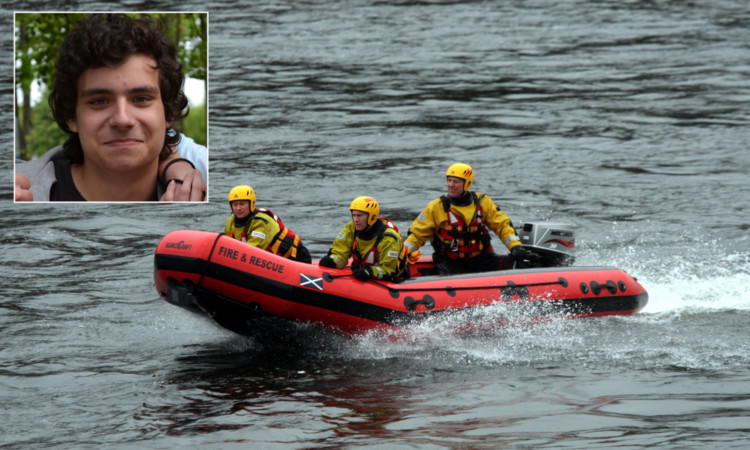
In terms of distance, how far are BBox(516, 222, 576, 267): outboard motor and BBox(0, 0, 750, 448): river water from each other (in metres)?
0.78

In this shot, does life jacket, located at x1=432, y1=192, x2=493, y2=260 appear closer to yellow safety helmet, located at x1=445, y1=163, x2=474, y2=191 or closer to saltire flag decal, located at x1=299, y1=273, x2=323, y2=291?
yellow safety helmet, located at x1=445, y1=163, x2=474, y2=191

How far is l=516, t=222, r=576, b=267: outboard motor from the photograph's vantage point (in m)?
10.2

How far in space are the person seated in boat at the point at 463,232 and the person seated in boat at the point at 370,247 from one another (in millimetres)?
963

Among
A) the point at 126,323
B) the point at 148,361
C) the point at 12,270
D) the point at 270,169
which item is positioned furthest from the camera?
the point at 270,169

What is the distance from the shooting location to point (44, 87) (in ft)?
42.9

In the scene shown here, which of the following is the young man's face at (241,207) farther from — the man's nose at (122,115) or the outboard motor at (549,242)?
the outboard motor at (549,242)

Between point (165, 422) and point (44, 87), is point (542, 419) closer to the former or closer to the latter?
point (165, 422)

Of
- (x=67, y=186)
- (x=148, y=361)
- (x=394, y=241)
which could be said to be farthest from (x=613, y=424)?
(x=67, y=186)

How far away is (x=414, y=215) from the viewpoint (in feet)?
44.4

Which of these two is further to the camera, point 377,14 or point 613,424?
point 377,14

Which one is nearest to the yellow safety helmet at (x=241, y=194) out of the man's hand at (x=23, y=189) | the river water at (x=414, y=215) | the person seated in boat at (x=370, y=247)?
the person seated in boat at (x=370, y=247)

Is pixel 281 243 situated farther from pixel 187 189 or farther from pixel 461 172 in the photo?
pixel 187 189

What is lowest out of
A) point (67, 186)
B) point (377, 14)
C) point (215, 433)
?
point (215, 433)

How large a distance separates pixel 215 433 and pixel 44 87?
7.76 m
